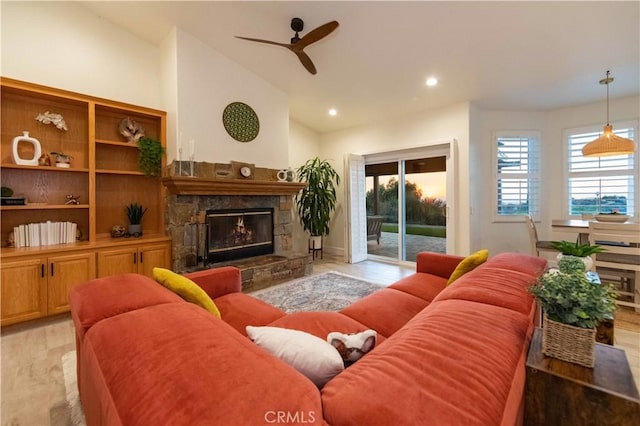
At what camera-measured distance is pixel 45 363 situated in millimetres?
2189

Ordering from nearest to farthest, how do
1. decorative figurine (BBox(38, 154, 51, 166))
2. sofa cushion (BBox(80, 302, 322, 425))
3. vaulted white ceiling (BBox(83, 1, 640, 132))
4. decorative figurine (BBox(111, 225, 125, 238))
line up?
1. sofa cushion (BBox(80, 302, 322, 425))
2. vaulted white ceiling (BBox(83, 1, 640, 132))
3. decorative figurine (BBox(38, 154, 51, 166))
4. decorative figurine (BBox(111, 225, 125, 238))

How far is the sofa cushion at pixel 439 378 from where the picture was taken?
661mm

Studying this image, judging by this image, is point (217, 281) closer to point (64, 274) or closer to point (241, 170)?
point (64, 274)

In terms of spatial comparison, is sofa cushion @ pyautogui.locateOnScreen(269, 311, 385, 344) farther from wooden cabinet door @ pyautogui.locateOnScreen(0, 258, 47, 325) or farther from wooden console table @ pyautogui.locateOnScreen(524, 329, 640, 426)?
wooden cabinet door @ pyautogui.locateOnScreen(0, 258, 47, 325)

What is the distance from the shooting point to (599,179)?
4.29 m

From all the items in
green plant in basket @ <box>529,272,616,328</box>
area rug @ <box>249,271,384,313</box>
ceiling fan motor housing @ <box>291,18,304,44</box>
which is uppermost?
ceiling fan motor housing @ <box>291,18,304,44</box>

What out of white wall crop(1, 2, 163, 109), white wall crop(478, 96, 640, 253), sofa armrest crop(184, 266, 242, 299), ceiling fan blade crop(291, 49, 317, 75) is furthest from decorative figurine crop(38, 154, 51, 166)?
white wall crop(478, 96, 640, 253)

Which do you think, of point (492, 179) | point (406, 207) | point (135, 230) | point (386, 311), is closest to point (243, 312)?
point (386, 311)

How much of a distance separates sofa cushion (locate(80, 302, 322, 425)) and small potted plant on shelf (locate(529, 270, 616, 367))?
34.1 inches

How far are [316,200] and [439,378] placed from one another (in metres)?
4.76

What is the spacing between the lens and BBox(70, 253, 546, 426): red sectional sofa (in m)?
0.65

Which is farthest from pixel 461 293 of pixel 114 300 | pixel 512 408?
pixel 114 300

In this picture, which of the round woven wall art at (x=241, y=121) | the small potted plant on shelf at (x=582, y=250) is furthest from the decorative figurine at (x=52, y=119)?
the small potted plant on shelf at (x=582, y=250)

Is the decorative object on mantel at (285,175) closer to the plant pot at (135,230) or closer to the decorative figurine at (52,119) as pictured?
the plant pot at (135,230)
